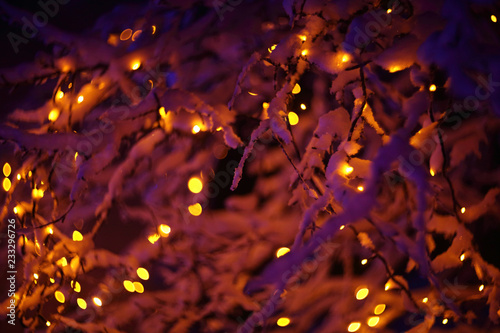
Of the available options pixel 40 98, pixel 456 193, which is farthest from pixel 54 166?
pixel 456 193

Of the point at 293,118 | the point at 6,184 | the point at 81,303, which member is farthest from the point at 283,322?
the point at 6,184

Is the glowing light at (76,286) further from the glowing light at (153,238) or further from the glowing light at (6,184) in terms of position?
the glowing light at (6,184)

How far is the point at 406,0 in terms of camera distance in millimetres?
1029

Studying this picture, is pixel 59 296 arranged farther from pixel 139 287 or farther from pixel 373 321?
pixel 373 321

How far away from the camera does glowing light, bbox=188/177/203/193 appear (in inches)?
43.5

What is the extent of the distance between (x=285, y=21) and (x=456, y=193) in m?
0.74

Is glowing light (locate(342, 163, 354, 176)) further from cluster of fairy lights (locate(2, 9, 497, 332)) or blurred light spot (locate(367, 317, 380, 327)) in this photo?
blurred light spot (locate(367, 317, 380, 327))

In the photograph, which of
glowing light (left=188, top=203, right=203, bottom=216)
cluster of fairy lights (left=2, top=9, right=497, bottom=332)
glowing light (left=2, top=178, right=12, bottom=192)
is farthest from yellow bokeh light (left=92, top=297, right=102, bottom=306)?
glowing light (left=2, top=178, right=12, bottom=192)

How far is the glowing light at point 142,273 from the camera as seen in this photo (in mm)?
1183

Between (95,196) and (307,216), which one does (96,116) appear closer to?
(95,196)

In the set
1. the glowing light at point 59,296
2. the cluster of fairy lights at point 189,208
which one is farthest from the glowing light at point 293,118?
the glowing light at point 59,296

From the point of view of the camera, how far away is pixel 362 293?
1129mm

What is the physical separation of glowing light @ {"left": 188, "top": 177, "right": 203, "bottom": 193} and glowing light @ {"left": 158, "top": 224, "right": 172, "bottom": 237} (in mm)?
138

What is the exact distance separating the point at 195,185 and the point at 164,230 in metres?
0.17
